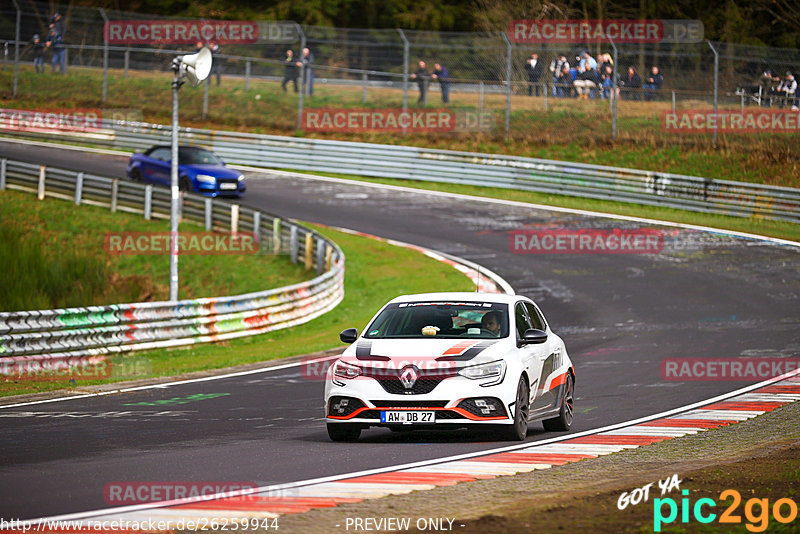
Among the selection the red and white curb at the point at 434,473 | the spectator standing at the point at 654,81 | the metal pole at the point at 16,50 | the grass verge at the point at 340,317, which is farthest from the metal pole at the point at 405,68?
the red and white curb at the point at 434,473

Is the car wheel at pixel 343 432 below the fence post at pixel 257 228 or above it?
above

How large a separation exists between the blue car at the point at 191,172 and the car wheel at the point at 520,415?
26477mm

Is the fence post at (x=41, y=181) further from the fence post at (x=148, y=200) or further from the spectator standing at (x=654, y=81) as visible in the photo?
the spectator standing at (x=654, y=81)

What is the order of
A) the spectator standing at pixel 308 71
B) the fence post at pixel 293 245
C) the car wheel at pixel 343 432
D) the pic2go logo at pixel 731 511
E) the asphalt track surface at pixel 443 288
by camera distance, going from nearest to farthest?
the pic2go logo at pixel 731 511
the asphalt track surface at pixel 443 288
the car wheel at pixel 343 432
the fence post at pixel 293 245
the spectator standing at pixel 308 71

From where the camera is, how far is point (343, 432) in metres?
11.1

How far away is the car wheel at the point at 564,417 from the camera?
12.2 meters

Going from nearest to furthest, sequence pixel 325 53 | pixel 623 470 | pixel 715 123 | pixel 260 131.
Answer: pixel 623 470 → pixel 715 123 → pixel 325 53 → pixel 260 131

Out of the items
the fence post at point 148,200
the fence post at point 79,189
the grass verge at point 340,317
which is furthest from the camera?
the fence post at point 79,189

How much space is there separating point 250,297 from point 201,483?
13855 millimetres

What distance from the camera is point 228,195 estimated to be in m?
37.3

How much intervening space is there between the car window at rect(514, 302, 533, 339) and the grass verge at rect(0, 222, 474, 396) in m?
6.89

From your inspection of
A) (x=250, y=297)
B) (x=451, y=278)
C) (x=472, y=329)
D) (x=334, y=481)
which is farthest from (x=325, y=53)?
(x=334, y=481)

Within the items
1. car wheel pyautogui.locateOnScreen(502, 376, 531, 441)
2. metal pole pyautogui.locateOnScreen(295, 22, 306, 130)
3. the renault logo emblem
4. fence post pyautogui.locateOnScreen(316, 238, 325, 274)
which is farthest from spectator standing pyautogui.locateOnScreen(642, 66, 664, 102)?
the renault logo emblem

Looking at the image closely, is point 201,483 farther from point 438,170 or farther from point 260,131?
point 260,131
